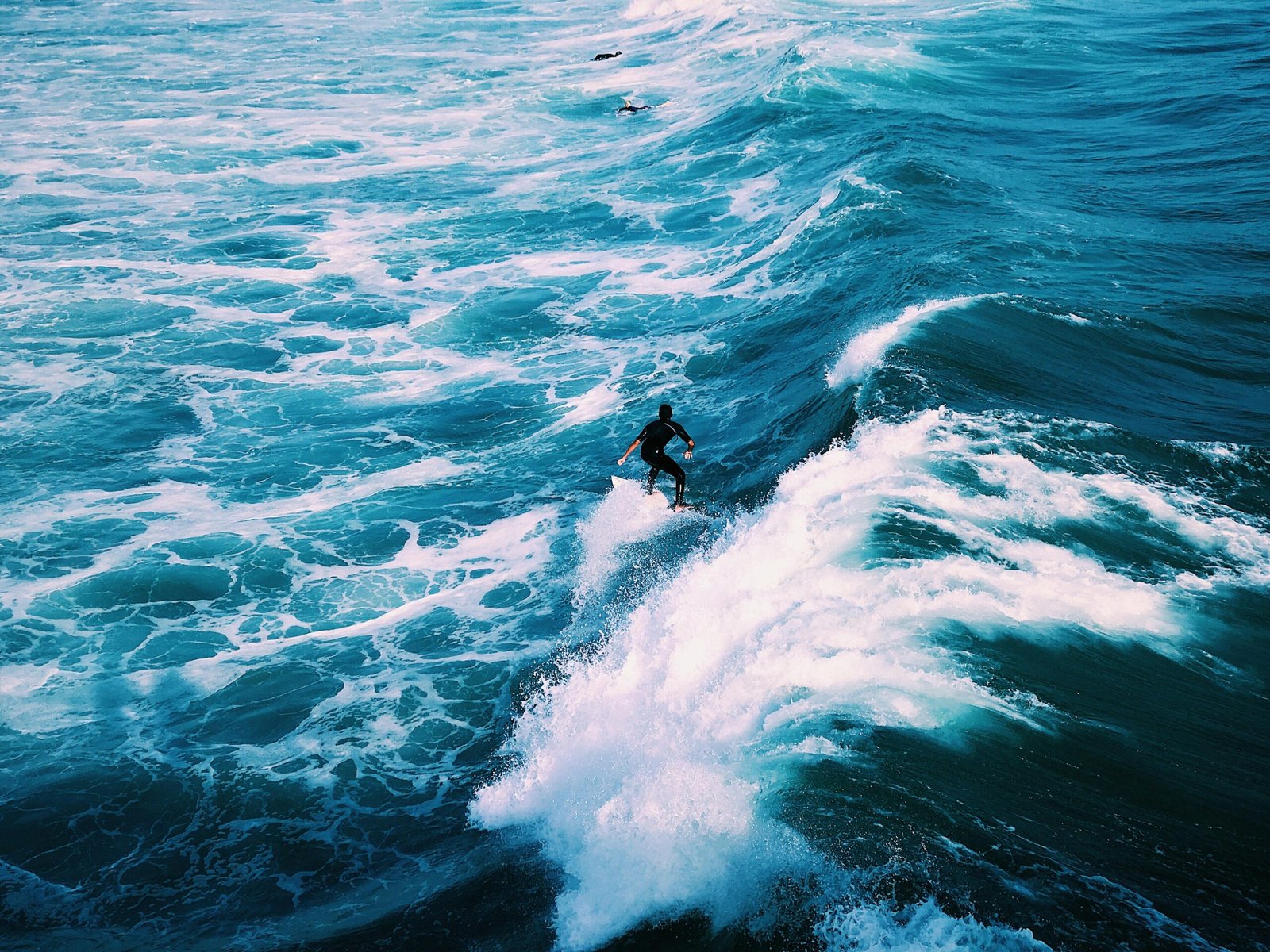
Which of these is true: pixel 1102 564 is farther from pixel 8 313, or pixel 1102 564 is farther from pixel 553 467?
pixel 8 313

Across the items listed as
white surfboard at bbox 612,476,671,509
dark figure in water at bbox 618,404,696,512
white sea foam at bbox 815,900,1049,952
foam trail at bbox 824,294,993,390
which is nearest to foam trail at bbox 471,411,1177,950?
white sea foam at bbox 815,900,1049,952

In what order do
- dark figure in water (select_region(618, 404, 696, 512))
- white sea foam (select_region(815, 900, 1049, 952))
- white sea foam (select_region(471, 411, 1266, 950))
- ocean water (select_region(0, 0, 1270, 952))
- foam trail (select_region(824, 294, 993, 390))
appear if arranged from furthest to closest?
1. foam trail (select_region(824, 294, 993, 390))
2. dark figure in water (select_region(618, 404, 696, 512))
3. ocean water (select_region(0, 0, 1270, 952))
4. white sea foam (select_region(471, 411, 1266, 950))
5. white sea foam (select_region(815, 900, 1049, 952))

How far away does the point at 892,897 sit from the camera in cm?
718

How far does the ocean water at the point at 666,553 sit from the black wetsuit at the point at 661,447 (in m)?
0.67

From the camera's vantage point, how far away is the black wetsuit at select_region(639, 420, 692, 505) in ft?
44.0

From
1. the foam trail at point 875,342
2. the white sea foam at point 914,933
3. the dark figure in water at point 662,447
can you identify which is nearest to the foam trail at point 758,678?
the white sea foam at point 914,933

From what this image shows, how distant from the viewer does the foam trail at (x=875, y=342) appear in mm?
15258

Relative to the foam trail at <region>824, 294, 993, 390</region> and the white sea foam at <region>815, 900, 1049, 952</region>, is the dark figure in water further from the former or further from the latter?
the white sea foam at <region>815, 900, 1049, 952</region>

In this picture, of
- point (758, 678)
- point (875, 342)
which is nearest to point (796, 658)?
point (758, 678)

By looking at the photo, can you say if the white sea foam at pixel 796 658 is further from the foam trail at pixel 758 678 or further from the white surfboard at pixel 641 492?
the white surfboard at pixel 641 492

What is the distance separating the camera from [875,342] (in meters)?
15.9

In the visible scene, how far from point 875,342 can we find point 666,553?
5609mm

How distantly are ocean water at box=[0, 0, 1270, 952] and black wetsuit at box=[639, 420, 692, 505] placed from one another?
671mm

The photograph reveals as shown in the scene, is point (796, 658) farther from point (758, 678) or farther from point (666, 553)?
Answer: point (666, 553)
